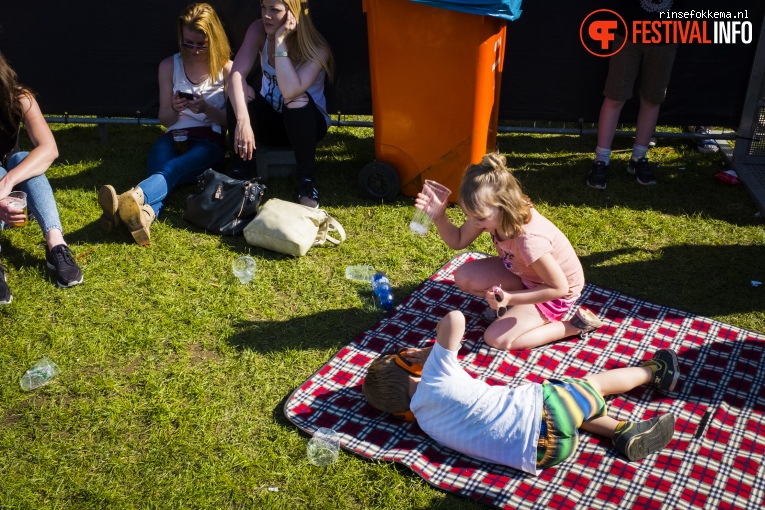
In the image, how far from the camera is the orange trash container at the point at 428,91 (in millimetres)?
4375

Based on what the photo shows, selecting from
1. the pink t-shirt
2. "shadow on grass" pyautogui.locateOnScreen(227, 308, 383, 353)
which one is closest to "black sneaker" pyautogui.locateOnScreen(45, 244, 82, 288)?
"shadow on grass" pyautogui.locateOnScreen(227, 308, 383, 353)

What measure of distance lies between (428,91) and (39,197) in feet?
7.86

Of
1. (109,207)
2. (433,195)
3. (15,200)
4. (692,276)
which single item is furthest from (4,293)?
(692,276)

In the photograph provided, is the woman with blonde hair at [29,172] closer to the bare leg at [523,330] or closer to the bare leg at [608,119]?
the bare leg at [523,330]

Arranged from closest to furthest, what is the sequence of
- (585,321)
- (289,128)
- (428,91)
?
(585,321) < (428,91) < (289,128)

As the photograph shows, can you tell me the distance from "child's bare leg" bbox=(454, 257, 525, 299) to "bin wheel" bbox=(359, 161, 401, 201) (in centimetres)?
125

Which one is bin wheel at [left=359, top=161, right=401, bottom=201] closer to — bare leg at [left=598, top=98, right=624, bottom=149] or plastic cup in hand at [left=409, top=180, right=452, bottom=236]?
plastic cup in hand at [left=409, top=180, right=452, bottom=236]

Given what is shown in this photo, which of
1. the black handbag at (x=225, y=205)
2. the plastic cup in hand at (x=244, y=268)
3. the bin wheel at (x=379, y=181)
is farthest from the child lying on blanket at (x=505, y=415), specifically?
the bin wheel at (x=379, y=181)

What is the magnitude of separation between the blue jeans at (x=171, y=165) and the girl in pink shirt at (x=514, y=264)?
2064mm

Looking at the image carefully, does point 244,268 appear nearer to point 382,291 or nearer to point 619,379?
point 382,291

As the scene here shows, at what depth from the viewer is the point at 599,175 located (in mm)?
5219

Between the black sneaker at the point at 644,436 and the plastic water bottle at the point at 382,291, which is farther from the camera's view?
the plastic water bottle at the point at 382,291

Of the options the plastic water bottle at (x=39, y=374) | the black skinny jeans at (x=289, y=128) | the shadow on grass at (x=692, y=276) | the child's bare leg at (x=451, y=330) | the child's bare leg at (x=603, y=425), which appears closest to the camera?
the child's bare leg at (x=451, y=330)

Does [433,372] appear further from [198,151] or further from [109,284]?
[198,151]
